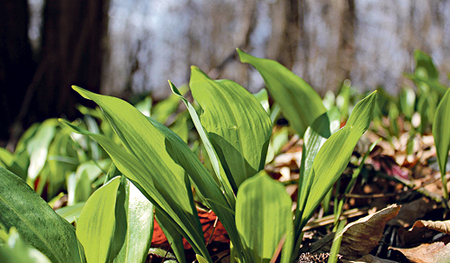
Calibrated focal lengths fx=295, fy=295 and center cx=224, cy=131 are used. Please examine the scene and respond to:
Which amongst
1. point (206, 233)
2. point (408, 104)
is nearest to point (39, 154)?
point (206, 233)

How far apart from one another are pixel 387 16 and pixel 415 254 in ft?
17.2

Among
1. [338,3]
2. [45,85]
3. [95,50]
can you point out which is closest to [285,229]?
[45,85]

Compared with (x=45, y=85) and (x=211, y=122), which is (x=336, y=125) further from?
(x=45, y=85)

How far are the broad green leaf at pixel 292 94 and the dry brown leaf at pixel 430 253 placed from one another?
339mm

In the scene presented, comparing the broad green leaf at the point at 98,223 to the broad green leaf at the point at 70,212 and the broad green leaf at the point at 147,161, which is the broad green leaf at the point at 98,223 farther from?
the broad green leaf at the point at 70,212

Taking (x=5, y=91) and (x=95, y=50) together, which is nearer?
(x=5, y=91)

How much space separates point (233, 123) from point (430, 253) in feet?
1.51

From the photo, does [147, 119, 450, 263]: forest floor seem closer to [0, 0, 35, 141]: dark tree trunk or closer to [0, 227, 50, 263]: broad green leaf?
[0, 227, 50, 263]: broad green leaf

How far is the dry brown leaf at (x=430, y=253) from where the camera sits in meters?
0.54

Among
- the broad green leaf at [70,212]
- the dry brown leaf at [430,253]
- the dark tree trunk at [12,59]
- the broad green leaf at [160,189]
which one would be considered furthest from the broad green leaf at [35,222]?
the dark tree trunk at [12,59]

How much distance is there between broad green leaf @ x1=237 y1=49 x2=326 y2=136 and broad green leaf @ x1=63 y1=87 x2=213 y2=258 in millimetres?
249

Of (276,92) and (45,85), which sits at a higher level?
(276,92)

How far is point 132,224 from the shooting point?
522 millimetres

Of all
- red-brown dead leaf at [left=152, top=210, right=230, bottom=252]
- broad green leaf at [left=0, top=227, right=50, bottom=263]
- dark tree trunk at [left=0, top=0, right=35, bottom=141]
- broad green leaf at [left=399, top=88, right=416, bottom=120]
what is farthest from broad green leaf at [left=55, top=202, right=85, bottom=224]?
dark tree trunk at [left=0, top=0, right=35, bottom=141]
